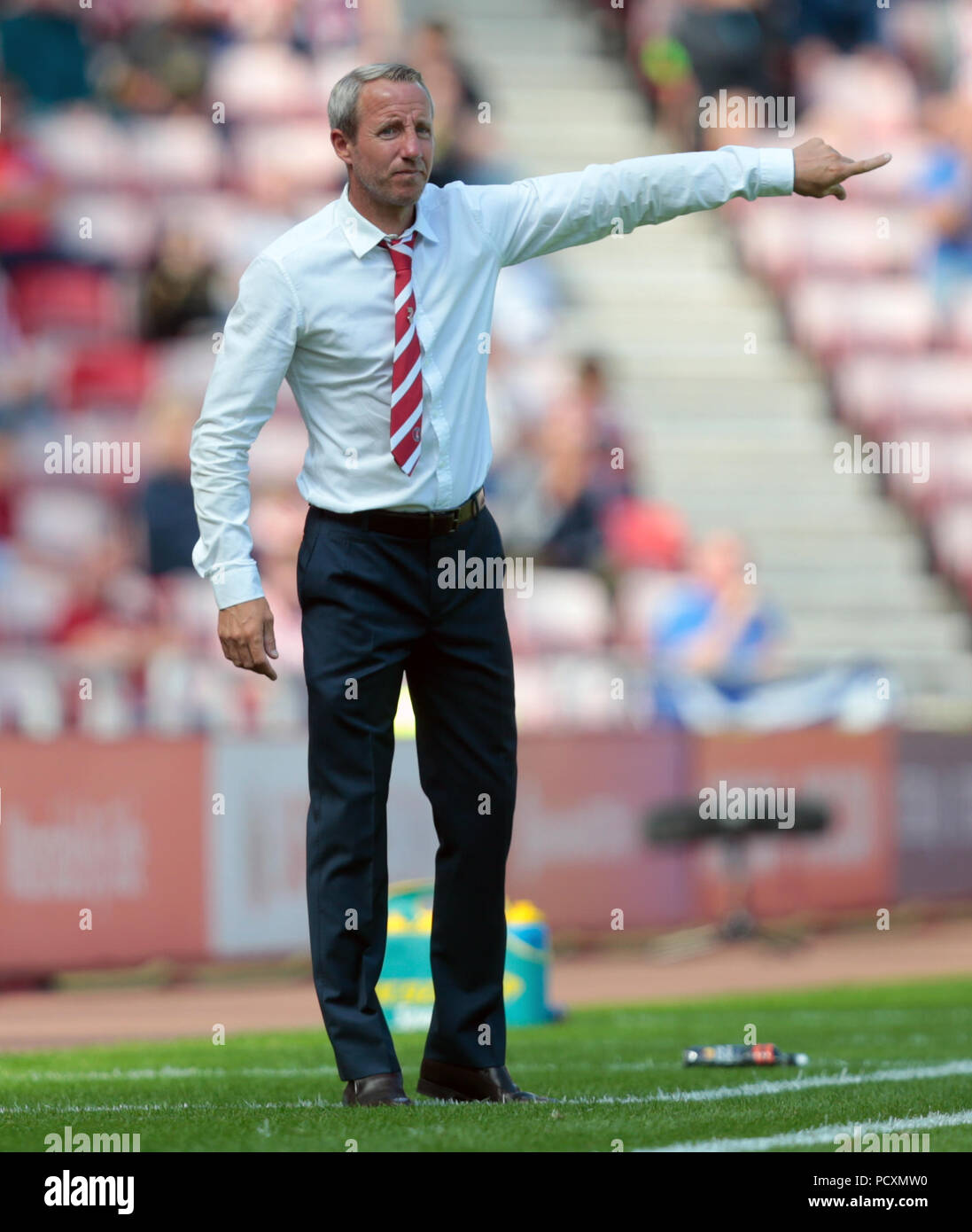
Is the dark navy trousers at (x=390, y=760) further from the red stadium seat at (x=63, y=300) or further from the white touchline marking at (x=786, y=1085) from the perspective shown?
the red stadium seat at (x=63, y=300)

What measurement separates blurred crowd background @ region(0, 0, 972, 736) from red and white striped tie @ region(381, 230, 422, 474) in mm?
7220

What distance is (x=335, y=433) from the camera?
17.1 feet

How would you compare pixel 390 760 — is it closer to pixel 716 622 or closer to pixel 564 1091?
pixel 564 1091

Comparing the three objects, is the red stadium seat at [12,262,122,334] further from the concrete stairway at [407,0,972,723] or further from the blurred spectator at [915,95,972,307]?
the blurred spectator at [915,95,972,307]

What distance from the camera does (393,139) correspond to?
5.08 metres

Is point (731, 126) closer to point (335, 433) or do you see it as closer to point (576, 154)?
point (576, 154)

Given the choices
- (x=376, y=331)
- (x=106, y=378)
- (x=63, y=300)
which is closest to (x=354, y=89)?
(x=376, y=331)

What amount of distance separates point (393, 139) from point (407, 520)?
83 cm

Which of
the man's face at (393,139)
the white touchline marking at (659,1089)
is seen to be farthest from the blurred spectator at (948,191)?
the man's face at (393,139)

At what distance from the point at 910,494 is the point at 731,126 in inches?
153

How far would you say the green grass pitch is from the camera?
4.43 m

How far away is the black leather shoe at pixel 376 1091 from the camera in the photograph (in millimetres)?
5027

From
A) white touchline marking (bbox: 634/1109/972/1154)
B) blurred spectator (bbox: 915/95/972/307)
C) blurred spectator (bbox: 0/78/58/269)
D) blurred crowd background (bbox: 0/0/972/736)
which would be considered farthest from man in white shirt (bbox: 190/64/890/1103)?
blurred spectator (bbox: 915/95/972/307)
